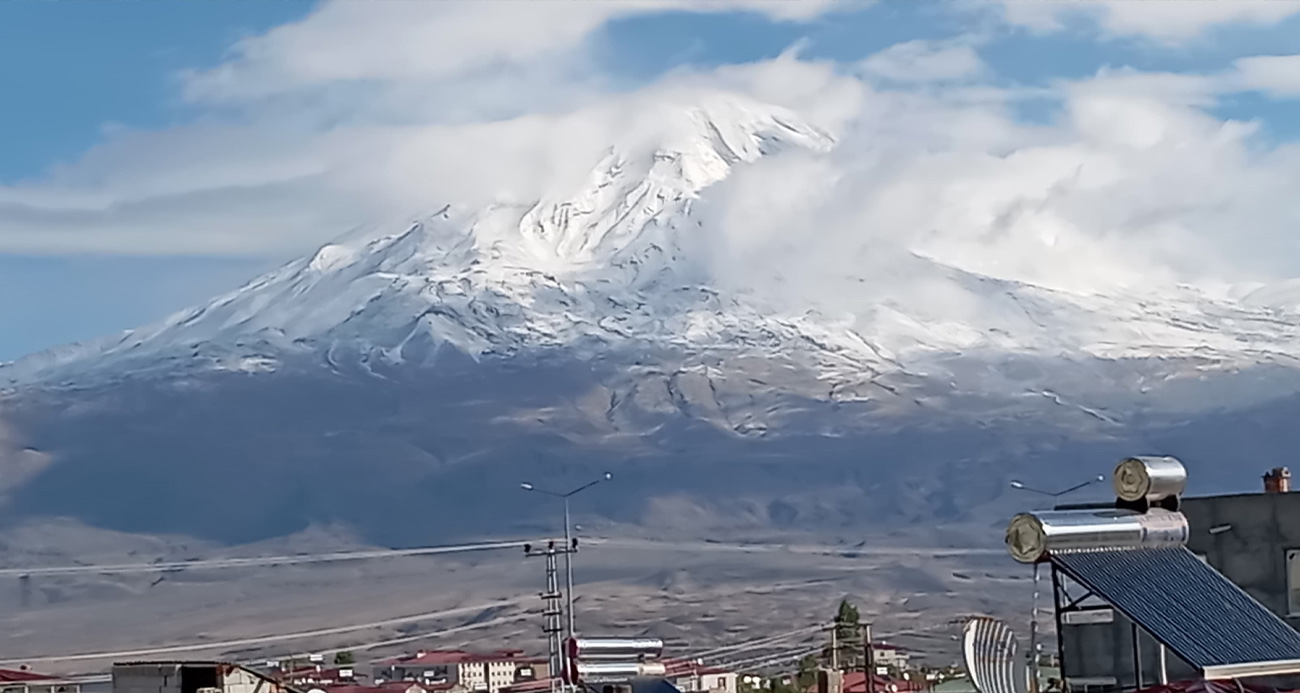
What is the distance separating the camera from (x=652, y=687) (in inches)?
1044

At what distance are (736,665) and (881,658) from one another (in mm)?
38952

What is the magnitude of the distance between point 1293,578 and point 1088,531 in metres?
14.2

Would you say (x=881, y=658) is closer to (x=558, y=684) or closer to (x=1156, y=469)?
→ (x=558, y=684)

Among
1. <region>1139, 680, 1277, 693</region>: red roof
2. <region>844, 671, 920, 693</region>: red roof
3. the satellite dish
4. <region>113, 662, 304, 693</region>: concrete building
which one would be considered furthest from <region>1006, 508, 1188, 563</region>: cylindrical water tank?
<region>844, 671, 920, 693</region>: red roof

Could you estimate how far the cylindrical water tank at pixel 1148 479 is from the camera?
18.0 m

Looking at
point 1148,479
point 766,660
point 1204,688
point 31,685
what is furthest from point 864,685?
point 766,660

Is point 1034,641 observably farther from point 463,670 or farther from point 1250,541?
point 463,670

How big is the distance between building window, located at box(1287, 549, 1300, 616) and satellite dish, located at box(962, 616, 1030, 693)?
34.8 ft

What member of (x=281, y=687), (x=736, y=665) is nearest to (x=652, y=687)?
(x=281, y=687)

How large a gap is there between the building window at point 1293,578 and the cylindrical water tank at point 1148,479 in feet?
42.5

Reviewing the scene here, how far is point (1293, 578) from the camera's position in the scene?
30.4 m

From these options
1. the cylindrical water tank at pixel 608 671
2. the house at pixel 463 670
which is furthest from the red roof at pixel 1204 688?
the house at pixel 463 670

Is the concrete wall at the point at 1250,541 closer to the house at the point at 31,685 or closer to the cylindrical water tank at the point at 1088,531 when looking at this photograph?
the cylindrical water tank at the point at 1088,531

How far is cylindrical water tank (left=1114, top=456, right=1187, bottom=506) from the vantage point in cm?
1795
